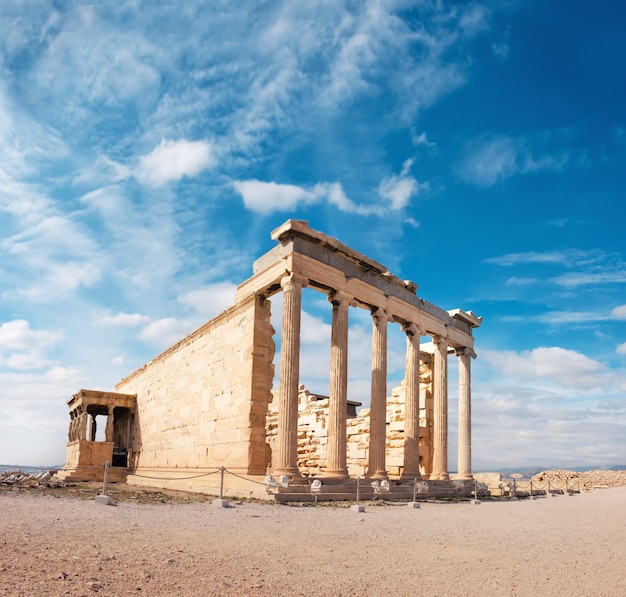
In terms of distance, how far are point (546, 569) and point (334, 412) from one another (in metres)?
10.7

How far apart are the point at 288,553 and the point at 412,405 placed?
1434 cm

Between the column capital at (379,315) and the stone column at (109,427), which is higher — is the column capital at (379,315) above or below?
above

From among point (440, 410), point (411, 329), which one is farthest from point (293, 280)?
point (440, 410)

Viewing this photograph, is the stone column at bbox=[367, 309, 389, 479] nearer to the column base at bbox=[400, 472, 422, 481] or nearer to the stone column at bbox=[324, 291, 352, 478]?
the column base at bbox=[400, 472, 422, 481]

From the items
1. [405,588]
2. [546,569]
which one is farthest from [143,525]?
[546,569]

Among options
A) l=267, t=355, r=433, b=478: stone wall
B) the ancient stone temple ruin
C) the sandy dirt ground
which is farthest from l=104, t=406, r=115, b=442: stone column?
the sandy dirt ground

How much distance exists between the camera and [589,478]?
3116cm

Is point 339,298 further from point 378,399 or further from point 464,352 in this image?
point 464,352

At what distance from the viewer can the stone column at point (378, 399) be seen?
18.7 m

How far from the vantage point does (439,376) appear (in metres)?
22.6

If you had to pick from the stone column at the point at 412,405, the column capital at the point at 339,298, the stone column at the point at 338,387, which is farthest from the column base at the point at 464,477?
the column capital at the point at 339,298

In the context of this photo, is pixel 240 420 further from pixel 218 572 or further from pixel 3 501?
pixel 218 572

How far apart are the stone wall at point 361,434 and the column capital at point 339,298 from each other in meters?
5.88

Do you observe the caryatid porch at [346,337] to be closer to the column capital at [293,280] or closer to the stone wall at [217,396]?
the column capital at [293,280]
